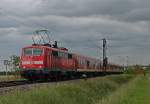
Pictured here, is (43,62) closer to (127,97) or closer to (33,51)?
(33,51)

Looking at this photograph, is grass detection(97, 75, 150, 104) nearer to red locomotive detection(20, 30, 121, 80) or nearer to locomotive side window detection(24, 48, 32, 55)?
red locomotive detection(20, 30, 121, 80)

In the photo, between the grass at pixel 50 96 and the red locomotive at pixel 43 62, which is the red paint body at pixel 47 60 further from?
the grass at pixel 50 96

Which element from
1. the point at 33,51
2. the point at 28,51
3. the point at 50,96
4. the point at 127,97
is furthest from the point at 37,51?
the point at 50,96

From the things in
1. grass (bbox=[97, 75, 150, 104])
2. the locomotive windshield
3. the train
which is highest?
the locomotive windshield

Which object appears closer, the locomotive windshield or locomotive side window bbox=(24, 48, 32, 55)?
the locomotive windshield

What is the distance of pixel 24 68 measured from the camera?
4716 centimetres

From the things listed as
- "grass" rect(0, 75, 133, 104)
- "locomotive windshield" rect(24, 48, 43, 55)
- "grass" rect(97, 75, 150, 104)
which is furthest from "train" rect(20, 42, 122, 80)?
"grass" rect(0, 75, 133, 104)

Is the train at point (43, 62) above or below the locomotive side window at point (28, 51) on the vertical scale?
below

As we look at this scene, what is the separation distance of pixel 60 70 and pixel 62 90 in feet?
76.9

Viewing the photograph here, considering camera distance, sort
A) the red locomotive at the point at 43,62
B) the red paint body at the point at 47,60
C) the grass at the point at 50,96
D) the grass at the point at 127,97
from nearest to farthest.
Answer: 1. the grass at the point at 50,96
2. the grass at the point at 127,97
3. the red locomotive at the point at 43,62
4. the red paint body at the point at 47,60

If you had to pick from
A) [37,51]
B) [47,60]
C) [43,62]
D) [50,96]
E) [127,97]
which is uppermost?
[37,51]

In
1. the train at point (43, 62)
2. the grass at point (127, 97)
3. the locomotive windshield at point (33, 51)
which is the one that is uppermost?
the locomotive windshield at point (33, 51)

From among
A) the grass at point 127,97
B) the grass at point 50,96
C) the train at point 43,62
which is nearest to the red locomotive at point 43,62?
the train at point 43,62

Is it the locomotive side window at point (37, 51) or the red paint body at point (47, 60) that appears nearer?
the red paint body at point (47, 60)
